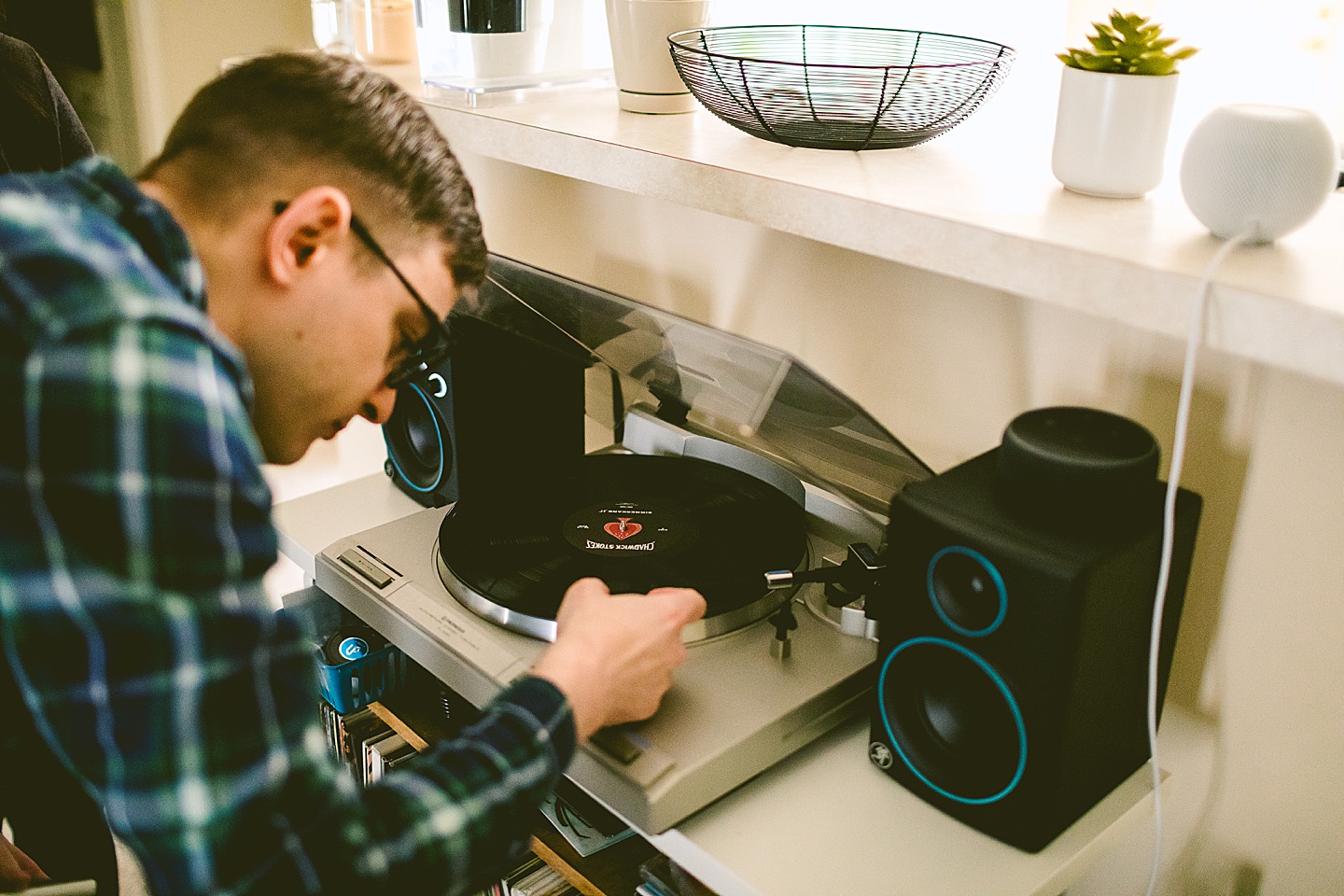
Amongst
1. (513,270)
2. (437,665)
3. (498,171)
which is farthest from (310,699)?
(498,171)

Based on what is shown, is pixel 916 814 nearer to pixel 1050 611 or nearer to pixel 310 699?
pixel 1050 611

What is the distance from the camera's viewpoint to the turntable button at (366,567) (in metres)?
1.24

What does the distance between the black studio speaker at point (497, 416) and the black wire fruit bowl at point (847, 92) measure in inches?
15.1

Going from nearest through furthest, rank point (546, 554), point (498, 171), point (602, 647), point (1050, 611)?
point (1050, 611)
point (602, 647)
point (546, 554)
point (498, 171)

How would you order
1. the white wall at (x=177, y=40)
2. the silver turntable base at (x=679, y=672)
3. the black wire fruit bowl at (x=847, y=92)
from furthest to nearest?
the white wall at (x=177, y=40) < the black wire fruit bowl at (x=847, y=92) < the silver turntable base at (x=679, y=672)

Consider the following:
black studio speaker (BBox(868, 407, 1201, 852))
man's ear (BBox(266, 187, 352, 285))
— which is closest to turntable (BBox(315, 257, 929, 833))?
black studio speaker (BBox(868, 407, 1201, 852))

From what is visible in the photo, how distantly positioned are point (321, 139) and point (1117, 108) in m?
0.67

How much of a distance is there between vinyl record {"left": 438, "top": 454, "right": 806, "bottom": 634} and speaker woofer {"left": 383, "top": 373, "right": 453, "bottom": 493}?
176mm

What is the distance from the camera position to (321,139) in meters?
0.80

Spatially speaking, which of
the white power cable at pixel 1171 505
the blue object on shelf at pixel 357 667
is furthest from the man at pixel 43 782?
the white power cable at pixel 1171 505

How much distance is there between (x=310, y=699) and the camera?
0.66 metres

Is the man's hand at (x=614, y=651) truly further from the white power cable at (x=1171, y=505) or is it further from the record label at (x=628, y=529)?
the white power cable at (x=1171, y=505)

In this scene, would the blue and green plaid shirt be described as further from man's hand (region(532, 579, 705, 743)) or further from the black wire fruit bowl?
the black wire fruit bowl

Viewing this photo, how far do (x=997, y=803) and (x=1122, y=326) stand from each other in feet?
1.63
